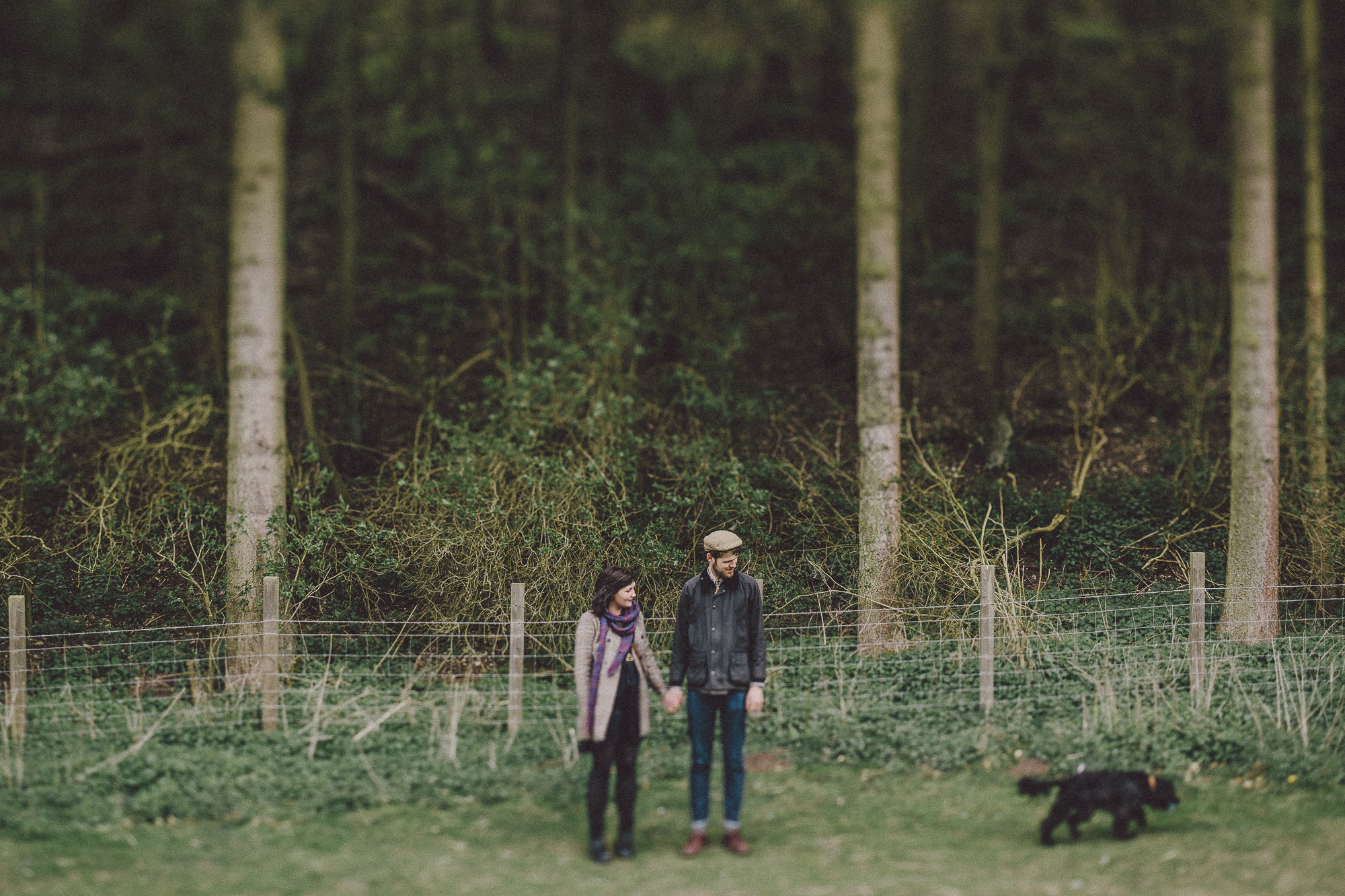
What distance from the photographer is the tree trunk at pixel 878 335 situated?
952cm

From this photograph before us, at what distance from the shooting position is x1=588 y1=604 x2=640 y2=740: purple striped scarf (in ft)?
19.7

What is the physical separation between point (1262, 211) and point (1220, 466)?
361 cm

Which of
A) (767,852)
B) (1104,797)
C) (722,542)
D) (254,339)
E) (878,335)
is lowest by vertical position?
(767,852)

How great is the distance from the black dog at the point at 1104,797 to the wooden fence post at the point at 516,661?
3.41 meters

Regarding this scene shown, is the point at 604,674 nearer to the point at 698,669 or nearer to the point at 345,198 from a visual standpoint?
the point at 698,669

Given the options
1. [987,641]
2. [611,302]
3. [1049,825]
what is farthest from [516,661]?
[611,302]

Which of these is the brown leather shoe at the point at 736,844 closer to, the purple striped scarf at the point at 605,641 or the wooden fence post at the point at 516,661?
the purple striped scarf at the point at 605,641

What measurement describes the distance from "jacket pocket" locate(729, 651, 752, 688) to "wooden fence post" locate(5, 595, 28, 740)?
4.89 m

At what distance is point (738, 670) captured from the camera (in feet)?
20.2

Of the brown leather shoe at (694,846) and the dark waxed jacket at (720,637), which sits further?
the dark waxed jacket at (720,637)

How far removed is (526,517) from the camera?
9.84m

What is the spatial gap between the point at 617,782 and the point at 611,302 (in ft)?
23.2

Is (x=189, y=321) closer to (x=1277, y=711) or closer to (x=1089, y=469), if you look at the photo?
(x=1089, y=469)

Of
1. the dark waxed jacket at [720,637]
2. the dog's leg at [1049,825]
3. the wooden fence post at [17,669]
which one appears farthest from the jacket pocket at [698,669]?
the wooden fence post at [17,669]
